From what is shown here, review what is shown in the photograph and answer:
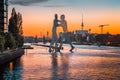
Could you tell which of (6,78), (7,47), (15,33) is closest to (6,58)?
(7,47)

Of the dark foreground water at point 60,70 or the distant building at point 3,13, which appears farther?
the distant building at point 3,13

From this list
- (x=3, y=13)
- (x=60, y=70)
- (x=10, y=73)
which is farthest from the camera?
(x=3, y=13)

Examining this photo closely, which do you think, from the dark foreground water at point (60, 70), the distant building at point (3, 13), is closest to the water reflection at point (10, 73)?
the dark foreground water at point (60, 70)

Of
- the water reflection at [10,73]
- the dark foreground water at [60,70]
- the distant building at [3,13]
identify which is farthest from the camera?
the distant building at [3,13]

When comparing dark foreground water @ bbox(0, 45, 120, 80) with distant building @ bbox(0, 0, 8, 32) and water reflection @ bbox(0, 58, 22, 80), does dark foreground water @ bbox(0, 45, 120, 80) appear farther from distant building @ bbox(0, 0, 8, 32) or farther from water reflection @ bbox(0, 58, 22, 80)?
distant building @ bbox(0, 0, 8, 32)

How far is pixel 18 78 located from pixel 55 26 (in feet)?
396

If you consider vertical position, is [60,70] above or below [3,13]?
below

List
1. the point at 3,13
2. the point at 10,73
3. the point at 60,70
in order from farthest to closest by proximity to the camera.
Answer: the point at 3,13 < the point at 60,70 < the point at 10,73

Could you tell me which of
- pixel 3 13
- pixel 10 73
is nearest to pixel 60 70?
pixel 10 73

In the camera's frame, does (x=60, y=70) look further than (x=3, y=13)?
No

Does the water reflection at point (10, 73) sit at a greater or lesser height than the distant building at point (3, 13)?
lesser

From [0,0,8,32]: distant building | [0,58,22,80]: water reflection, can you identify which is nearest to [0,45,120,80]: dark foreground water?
[0,58,22,80]: water reflection

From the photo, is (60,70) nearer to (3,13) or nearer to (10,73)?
(10,73)

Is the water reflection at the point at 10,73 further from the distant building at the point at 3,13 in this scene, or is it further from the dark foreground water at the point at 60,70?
the distant building at the point at 3,13
